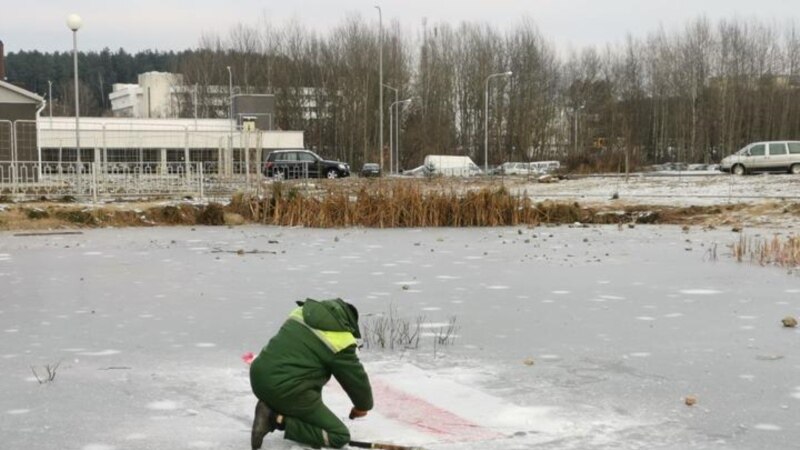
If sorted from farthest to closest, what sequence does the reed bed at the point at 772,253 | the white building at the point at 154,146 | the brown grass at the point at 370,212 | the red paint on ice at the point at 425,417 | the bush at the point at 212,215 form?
1. the white building at the point at 154,146
2. the bush at the point at 212,215
3. the brown grass at the point at 370,212
4. the reed bed at the point at 772,253
5. the red paint on ice at the point at 425,417

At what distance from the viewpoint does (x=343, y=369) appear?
16.0 feet

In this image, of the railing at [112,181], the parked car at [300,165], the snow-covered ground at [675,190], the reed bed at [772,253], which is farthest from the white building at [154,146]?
the reed bed at [772,253]

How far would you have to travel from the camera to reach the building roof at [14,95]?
42.2 m

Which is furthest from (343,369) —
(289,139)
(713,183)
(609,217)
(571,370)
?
(289,139)

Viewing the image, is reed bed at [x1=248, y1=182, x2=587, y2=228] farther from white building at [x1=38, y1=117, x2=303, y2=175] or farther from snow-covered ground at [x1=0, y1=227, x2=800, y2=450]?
white building at [x1=38, y1=117, x2=303, y2=175]

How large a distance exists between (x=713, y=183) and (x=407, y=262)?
23.3 metres

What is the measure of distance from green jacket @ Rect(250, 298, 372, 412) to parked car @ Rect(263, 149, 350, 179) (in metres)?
41.9

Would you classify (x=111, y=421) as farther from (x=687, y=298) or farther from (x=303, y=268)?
(x=303, y=268)

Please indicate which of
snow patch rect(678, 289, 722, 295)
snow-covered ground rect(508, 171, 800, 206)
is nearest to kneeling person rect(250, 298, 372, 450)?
snow patch rect(678, 289, 722, 295)

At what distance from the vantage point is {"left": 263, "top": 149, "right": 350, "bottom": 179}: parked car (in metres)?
46.9

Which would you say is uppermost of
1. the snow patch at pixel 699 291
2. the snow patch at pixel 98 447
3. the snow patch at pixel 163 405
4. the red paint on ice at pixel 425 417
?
the snow patch at pixel 699 291

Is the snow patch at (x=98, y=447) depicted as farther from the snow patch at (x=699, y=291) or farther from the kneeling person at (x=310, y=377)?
the snow patch at (x=699, y=291)

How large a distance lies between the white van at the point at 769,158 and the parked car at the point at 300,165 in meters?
20.6

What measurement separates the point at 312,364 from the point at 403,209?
1647 cm
